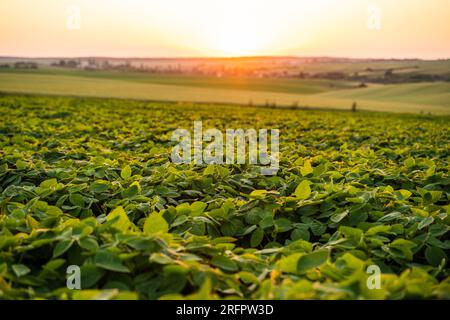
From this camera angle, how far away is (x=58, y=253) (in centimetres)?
239

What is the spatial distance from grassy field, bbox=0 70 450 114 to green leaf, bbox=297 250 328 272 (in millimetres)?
38088

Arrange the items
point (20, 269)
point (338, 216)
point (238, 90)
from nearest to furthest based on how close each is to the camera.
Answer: point (20, 269), point (338, 216), point (238, 90)

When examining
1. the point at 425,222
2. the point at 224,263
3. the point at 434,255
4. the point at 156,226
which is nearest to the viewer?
the point at 224,263

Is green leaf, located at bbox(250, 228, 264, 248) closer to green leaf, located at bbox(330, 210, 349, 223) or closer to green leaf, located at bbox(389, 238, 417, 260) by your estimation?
green leaf, located at bbox(330, 210, 349, 223)

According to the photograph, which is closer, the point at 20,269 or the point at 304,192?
the point at 20,269

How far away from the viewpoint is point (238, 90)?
59938 millimetres

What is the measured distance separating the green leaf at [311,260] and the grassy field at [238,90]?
3809 cm

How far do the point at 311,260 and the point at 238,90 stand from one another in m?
58.3

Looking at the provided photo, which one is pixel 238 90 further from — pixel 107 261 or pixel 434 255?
pixel 107 261

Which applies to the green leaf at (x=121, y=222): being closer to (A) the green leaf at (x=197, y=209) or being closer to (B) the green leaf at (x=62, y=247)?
(B) the green leaf at (x=62, y=247)

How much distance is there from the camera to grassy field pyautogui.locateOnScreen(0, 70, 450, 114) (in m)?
42.7

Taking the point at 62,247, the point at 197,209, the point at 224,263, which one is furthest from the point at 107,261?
the point at 197,209
